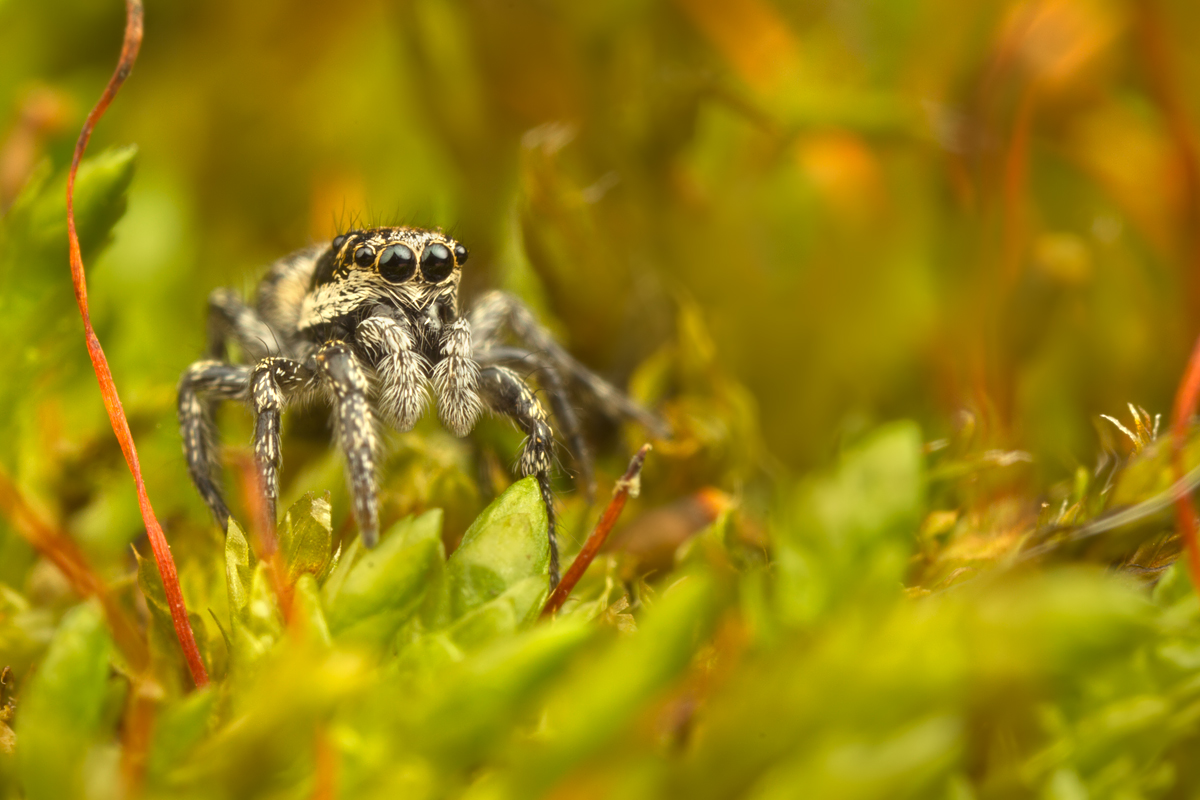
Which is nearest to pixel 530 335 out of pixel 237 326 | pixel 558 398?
pixel 558 398

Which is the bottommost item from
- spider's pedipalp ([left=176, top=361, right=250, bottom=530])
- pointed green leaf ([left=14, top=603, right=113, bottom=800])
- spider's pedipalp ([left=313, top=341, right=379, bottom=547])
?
pointed green leaf ([left=14, top=603, right=113, bottom=800])

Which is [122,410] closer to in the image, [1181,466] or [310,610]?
[310,610]

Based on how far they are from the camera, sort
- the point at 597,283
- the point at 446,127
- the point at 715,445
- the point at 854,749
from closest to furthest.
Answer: the point at 854,749 → the point at 715,445 → the point at 597,283 → the point at 446,127

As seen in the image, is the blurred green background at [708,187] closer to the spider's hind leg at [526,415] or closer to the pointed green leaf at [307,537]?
the spider's hind leg at [526,415]

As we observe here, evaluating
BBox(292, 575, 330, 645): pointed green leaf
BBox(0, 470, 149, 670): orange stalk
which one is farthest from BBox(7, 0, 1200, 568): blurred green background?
BBox(292, 575, 330, 645): pointed green leaf

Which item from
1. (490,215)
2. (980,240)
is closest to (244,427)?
(490,215)

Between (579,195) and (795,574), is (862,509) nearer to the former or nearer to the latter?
(795,574)

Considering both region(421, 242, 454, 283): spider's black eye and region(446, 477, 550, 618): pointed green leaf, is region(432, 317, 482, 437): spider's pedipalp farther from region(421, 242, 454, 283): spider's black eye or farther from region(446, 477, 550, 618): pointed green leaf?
region(446, 477, 550, 618): pointed green leaf
